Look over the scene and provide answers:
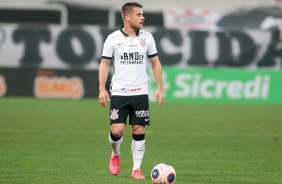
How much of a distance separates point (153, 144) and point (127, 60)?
514 centimetres

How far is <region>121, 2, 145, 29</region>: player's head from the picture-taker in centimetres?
1105

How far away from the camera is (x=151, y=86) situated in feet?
91.6

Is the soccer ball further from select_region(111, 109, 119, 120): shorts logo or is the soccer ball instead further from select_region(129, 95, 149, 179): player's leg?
select_region(111, 109, 119, 120): shorts logo

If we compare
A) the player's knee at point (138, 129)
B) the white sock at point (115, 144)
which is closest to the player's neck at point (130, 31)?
the player's knee at point (138, 129)

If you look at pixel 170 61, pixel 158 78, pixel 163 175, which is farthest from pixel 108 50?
pixel 170 61

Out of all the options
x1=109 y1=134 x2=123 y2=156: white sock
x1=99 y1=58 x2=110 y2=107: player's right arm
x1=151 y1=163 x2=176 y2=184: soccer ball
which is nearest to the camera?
x1=151 y1=163 x2=176 y2=184: soccer ball

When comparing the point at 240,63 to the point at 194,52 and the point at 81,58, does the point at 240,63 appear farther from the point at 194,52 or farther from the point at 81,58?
the point at 81,58

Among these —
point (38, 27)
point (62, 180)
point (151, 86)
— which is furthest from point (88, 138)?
point (38, 27)

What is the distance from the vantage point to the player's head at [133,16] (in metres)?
11.1

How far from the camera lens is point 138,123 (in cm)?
1113

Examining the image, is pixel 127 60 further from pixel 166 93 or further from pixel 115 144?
pixel 166 93

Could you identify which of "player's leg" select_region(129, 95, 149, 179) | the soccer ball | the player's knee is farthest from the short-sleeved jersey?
the soccer ball

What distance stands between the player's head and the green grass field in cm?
198

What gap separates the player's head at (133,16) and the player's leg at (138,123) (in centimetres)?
93
